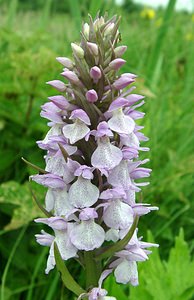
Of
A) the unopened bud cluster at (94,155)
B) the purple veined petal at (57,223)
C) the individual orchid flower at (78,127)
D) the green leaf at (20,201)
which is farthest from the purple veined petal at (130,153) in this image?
the green leaf at (20,201)

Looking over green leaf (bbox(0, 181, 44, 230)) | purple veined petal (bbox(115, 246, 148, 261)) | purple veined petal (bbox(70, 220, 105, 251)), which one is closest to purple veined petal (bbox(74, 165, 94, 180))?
purple veined petal (bbox(70, 220, 105, 251))

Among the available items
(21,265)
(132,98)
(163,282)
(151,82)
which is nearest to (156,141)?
(151,82)

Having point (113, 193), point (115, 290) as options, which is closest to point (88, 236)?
point (113, 193)

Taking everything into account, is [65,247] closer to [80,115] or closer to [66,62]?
[80,115]

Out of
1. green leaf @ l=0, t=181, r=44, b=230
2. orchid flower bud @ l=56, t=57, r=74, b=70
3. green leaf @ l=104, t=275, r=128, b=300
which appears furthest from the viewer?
green leaf @ l=0, t=181, r=44, b=230

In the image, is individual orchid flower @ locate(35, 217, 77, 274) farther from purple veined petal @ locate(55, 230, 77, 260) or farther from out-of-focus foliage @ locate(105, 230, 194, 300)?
out-of-focus foliage @ locate(105, 230, 194, 300)

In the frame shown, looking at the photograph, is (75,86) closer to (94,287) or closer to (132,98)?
(132,98)
